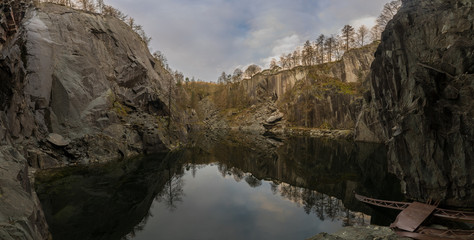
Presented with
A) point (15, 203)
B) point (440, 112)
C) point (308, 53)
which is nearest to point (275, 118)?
point (308, 53)

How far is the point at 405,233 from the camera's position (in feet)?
47.6

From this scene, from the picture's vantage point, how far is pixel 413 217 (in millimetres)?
16469

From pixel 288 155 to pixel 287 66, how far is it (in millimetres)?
107156

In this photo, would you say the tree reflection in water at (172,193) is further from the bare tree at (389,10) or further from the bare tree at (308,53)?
the bare tree at (308,53)

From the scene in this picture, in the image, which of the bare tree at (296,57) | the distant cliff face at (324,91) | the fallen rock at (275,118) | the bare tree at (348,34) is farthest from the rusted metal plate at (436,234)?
the bare tree at (296,57)

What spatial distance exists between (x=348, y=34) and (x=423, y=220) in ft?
375

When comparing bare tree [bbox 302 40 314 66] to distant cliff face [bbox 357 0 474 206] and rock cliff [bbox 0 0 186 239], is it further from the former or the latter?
distant cliff face [bbox 357 0 474 206]

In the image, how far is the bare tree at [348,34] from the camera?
111 metres

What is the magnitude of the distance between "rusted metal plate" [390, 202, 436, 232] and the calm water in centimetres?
206

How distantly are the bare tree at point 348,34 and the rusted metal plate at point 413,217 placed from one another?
4289 inches

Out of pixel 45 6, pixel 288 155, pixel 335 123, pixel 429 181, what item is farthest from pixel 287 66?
pixel 429 181

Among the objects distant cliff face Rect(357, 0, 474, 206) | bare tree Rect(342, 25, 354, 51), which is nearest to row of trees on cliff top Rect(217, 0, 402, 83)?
bare tree Rect(342, 25, 354, 51)

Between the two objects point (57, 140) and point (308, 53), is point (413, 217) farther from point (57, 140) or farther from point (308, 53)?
point (308, 53)

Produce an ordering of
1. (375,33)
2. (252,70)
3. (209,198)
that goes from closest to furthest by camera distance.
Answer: (209,198) → (375,33) → (252,70)
